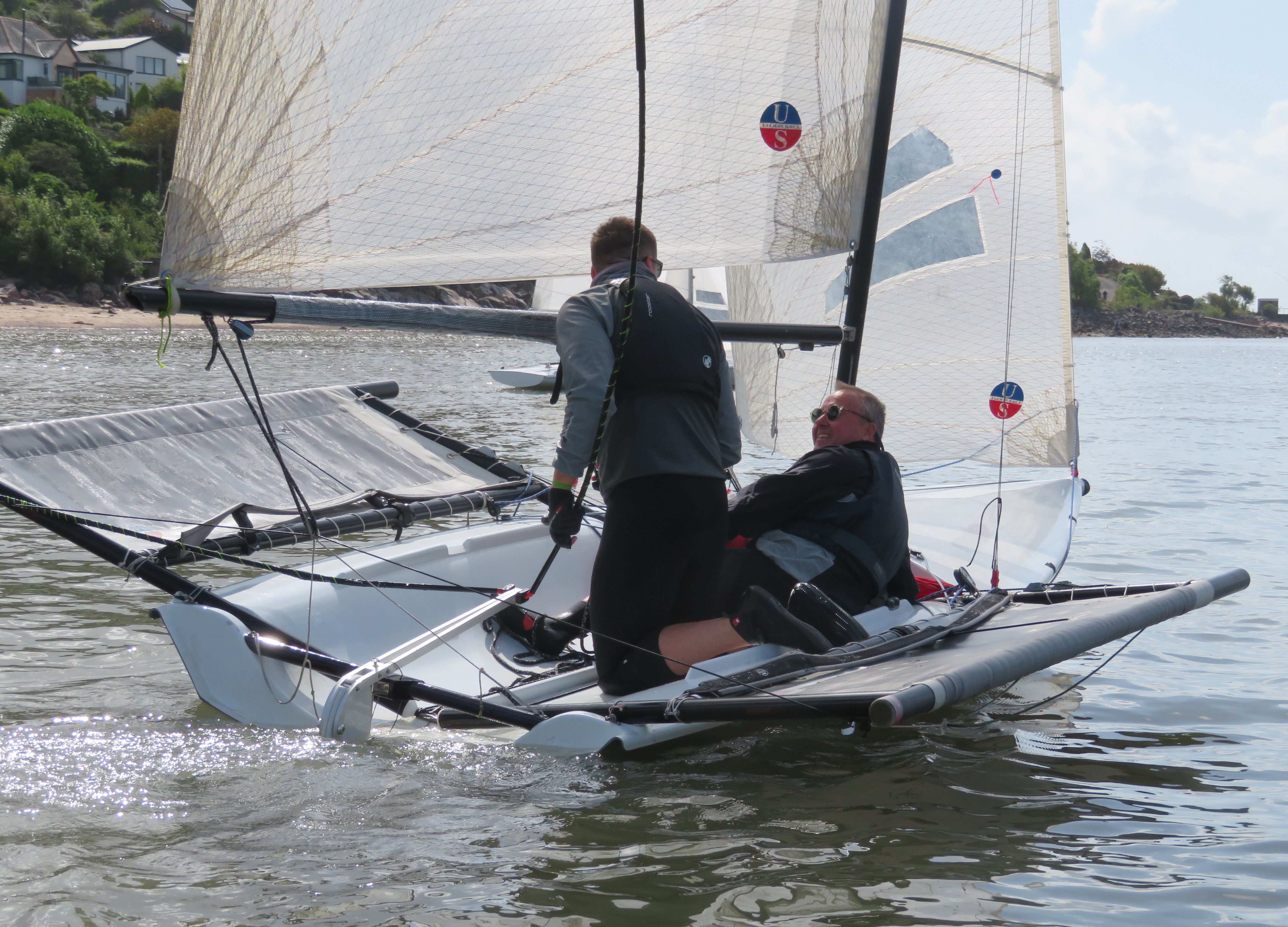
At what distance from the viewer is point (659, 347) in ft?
11.6

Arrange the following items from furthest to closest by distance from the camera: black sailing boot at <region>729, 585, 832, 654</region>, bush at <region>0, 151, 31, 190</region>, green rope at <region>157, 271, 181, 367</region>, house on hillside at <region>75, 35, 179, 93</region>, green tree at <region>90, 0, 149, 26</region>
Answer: green tree at <region>90, 0, 149, 26</region> < house on hillside at <region>75, 35, 179, 93</region> < bush at <region>0, 151, 31, 190</region> < black sailing boot at <region>729, 585, 832, 654</region> < green rope at <region>157, 271, 181, 367</region>

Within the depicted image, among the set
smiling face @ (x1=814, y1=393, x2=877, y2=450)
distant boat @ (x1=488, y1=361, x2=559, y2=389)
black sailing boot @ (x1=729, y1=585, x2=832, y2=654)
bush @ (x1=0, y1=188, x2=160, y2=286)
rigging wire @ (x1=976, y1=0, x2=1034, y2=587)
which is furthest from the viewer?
bush @ (x1=0, y1=188, x2=160, y2=286)

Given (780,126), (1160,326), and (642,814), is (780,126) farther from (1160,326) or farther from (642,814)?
(1160,326)

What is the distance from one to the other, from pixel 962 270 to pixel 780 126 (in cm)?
236

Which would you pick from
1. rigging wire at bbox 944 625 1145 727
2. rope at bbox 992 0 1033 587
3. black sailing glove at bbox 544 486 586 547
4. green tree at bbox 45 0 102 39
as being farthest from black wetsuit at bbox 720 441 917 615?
green tree at bbox 45 0 102 39

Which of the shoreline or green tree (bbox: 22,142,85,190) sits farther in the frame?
the shoreline

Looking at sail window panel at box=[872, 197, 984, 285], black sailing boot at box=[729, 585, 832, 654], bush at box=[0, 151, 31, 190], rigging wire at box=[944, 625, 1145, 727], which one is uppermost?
bush at box=[0, 151, 31, 190]

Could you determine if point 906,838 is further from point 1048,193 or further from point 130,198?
point 130,198

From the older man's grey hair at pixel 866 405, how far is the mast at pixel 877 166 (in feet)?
3.18

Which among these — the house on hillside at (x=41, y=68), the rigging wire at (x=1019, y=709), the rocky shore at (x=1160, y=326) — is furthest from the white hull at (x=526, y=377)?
the rocky shore at (x=1160, y=326)

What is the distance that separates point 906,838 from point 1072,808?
2.23 feet

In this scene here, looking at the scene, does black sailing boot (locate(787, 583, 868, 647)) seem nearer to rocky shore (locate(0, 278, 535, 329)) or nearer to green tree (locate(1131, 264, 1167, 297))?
rocky shore (locate(0, 278, 535, 329))

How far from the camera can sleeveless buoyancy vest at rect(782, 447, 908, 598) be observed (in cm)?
408

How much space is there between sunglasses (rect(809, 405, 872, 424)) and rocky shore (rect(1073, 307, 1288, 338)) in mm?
114050
